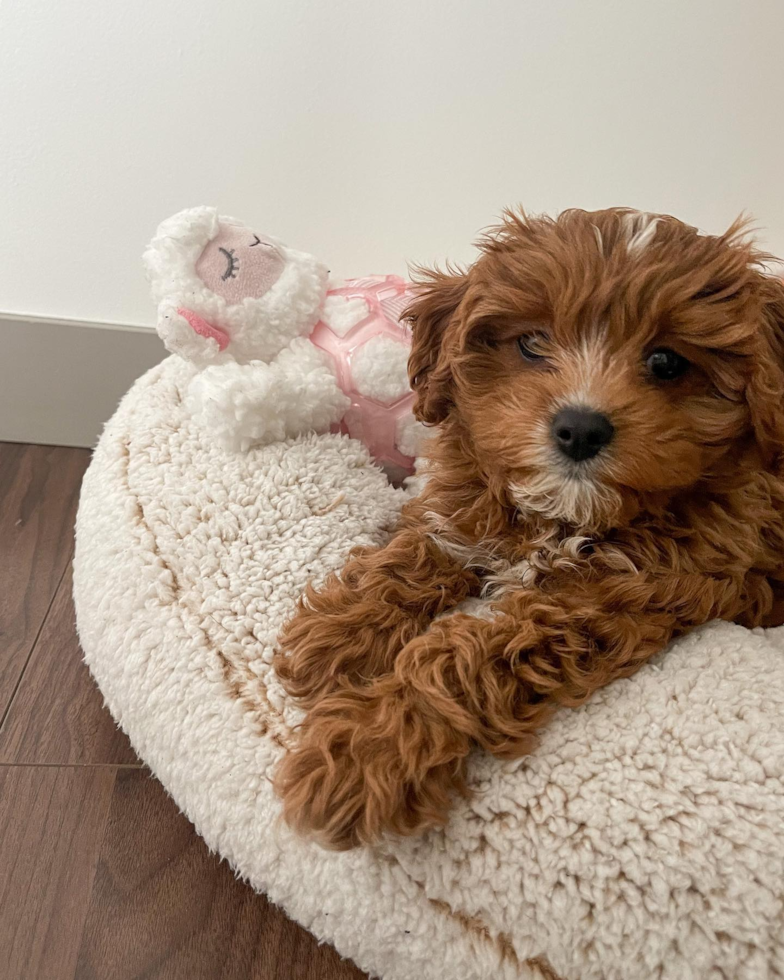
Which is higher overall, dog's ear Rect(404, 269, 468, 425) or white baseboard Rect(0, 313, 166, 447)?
dog's ear Rect(404, 269, 468, 425)

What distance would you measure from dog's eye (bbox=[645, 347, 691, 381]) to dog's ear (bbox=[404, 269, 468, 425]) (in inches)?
13.6

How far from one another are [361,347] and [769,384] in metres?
0.96

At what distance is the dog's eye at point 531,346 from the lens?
1.17 m

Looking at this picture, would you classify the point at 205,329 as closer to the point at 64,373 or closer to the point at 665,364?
the point at 665,364

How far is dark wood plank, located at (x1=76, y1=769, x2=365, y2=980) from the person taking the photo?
137 cm

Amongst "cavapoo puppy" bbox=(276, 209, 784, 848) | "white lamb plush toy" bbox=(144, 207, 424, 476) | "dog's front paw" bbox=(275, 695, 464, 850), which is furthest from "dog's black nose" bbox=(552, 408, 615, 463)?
"white lamb plush toy" bbox=(144, 207, 424, 476)

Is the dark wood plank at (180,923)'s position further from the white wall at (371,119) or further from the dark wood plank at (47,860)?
the white wall at (371,119)

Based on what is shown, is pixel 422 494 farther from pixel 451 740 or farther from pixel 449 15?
pixel 449 15

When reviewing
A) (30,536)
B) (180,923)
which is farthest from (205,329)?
(180,923)

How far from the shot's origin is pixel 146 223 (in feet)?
8.20

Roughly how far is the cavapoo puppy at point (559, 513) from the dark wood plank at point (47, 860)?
665mm

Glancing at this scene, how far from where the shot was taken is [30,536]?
7.67ft

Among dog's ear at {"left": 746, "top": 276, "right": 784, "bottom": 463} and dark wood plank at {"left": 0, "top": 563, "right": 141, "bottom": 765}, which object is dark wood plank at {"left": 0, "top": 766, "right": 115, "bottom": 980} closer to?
dark wood plank at {"left": 0, "top": 563, "right": 141, "bottom": 765}

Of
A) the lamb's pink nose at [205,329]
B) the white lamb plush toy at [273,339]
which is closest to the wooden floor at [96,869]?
the white lamb plush toy at [273,339]
